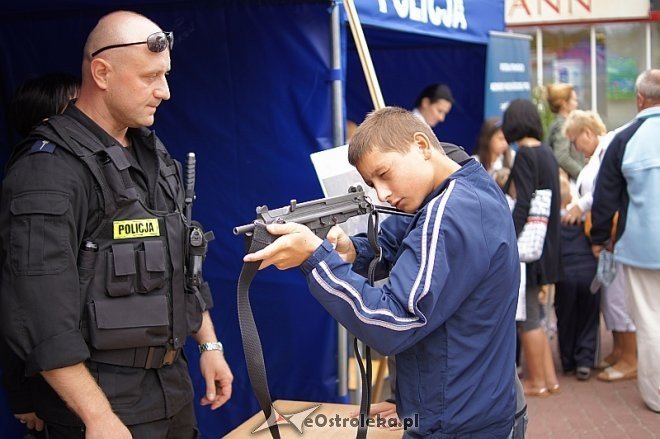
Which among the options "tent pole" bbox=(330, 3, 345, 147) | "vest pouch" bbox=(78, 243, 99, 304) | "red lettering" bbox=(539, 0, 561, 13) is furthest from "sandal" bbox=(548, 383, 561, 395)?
"red lettering" bbox=(539, 0, 561, 13)

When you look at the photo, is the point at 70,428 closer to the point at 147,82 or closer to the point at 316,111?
the point at 147,82

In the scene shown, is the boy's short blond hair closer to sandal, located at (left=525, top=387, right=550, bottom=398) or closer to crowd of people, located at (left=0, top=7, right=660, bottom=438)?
crowd of people, located at (left=0, top=7, right=660, bottom=438)

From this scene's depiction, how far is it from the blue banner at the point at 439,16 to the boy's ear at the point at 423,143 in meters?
2.10

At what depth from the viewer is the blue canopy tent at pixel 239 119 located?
13.0 ft

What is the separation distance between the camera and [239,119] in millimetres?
4141

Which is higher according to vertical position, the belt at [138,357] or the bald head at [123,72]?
the bald head at [123,72]

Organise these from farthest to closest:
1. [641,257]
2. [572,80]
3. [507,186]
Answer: [572,80]
[507,186]
[641,257]

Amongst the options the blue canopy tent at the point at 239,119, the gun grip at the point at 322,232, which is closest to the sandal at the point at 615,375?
the blue canopy tent at the point at 239,119

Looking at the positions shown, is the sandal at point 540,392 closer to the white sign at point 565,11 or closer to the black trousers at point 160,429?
the black trousers at point 160,429

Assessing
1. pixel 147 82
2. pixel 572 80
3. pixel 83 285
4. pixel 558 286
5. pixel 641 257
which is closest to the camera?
pixel 83 285

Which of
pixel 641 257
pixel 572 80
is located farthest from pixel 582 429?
pixel 572 80

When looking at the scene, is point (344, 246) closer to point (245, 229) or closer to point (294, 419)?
point (245, 229)

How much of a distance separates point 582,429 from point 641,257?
110 cm

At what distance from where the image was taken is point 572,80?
1659 cm
